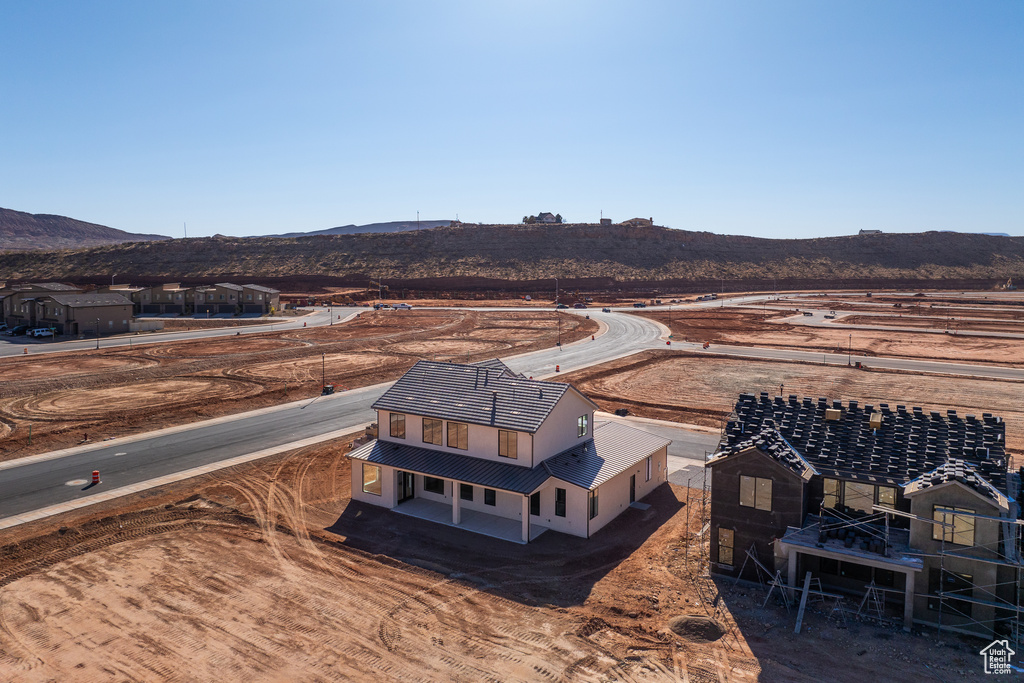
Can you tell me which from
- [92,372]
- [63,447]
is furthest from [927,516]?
[92,372]

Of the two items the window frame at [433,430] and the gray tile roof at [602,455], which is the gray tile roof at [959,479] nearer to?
the gray tile roof at [602,455]

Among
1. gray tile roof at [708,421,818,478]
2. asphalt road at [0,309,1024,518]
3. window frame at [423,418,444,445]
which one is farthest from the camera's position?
asphalt road at [0,309,1024,518]

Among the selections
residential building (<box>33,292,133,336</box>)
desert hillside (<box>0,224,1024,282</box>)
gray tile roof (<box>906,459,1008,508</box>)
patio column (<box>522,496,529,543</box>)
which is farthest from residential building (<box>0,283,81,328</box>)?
gray tile roof (<box>906,459,1008,508</box>)

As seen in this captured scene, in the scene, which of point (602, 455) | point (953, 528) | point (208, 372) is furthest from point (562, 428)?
point (208, 372)

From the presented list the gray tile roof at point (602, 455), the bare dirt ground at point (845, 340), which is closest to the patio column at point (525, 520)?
the gray tile roof at point (602, 455)

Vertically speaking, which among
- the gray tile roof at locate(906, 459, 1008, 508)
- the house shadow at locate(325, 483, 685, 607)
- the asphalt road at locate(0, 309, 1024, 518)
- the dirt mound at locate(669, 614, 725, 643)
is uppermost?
the gray tile roof at locate(906, 459, 1008, 508)

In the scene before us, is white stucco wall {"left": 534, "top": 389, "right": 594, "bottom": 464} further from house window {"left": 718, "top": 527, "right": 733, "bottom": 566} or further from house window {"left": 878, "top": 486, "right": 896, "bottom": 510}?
house window {"left": 878, "top": 486, "right": 896, "bottom": 510}

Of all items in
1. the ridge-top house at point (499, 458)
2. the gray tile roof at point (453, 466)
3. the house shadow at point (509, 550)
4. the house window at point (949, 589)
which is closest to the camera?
the house window at point (949, 589)

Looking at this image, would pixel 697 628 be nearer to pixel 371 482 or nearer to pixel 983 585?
pixel 983 585
